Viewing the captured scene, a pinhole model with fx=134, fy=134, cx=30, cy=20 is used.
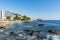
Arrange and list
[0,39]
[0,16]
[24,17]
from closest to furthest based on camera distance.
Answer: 1. [0,39]
2. [0,16]
3. [24,17]

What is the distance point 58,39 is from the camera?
40.6ft

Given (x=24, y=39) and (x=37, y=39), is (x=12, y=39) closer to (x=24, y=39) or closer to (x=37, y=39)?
(x=24, y=39)

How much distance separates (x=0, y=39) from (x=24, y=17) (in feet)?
211

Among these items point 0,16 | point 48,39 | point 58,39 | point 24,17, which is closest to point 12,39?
point 48,39

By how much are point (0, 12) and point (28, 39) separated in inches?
2163

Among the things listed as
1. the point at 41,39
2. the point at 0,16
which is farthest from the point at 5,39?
the point at 0,16

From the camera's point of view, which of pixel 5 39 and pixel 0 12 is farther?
pixel 0 12

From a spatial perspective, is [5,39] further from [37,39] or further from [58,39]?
[58,39]

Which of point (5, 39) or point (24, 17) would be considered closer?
point (5, 39)

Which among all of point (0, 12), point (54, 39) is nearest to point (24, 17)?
point (0, 12)

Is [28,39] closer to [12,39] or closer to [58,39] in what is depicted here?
[12,39]

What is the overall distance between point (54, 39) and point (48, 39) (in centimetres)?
59

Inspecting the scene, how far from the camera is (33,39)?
39.3ft

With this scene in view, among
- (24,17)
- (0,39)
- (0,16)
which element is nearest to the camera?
(0,39)
